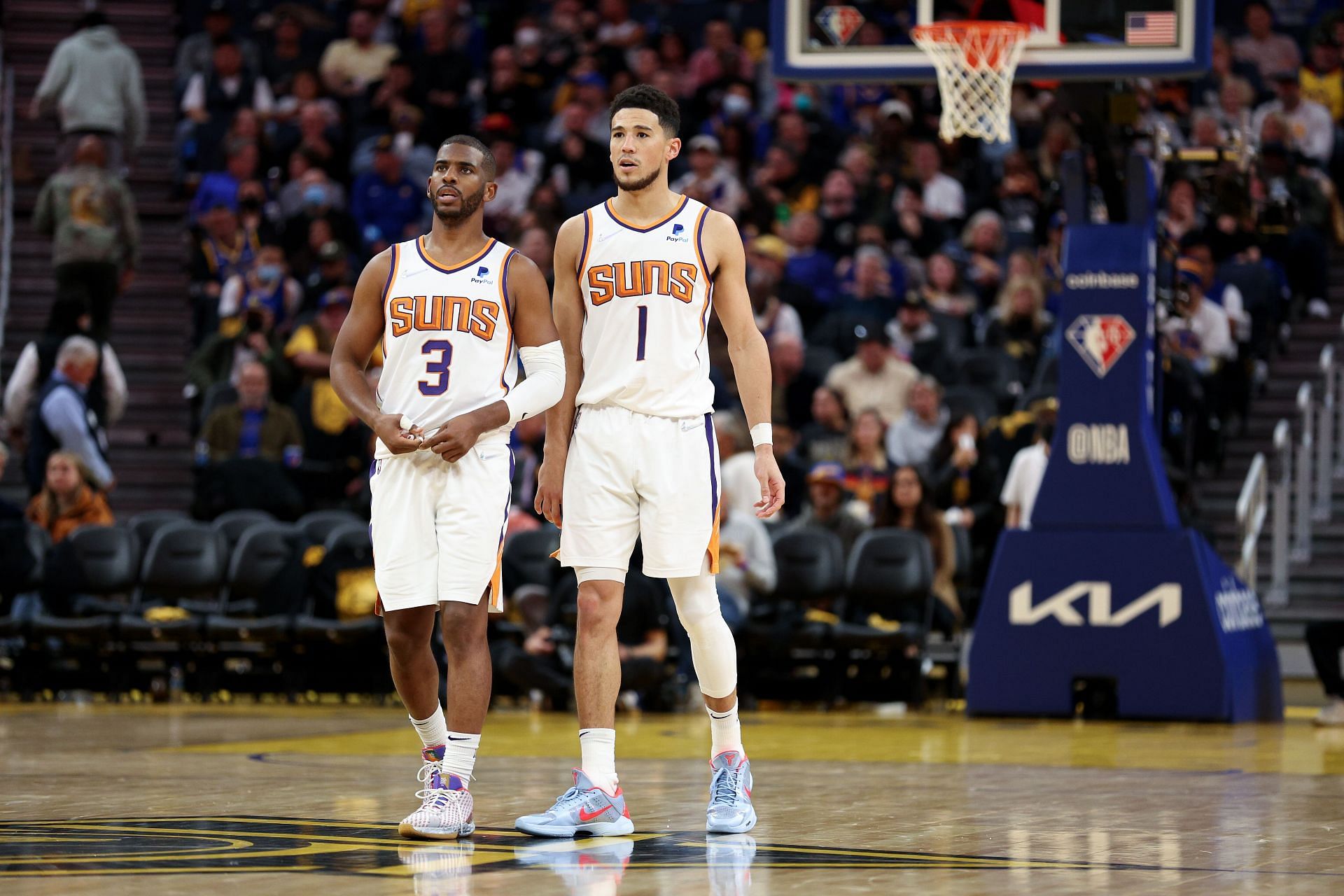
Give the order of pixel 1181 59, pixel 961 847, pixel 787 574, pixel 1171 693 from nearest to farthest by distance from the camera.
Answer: pixel 961 847 → pixel 1181 59 → pixel 1171 693 → pixel 787 574

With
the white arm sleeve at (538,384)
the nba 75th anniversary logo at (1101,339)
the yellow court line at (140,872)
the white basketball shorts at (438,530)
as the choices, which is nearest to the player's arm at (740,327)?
the white arm sleeve at (538,384)

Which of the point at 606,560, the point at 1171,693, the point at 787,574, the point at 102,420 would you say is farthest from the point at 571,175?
the point at 606,560

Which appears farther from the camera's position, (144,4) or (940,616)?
(144,4)

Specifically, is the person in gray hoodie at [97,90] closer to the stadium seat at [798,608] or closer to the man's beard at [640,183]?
the stadium seat at [798,608]

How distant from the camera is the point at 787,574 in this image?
14.0 meters

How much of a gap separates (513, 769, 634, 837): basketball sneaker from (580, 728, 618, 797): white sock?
2cm

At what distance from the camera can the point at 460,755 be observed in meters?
6.32

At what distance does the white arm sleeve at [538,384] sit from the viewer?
6516 mm

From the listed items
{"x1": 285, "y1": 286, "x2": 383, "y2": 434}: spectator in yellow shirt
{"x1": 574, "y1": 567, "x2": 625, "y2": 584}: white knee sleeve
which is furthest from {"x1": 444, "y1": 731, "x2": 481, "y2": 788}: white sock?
{"x1": 285, "y1": 286, "x2": 383, "y2": 434}: spectator in yellow shirt

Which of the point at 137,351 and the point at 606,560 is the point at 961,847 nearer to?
the point at 606,560

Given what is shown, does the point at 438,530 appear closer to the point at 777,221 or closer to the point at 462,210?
the point at 462,210

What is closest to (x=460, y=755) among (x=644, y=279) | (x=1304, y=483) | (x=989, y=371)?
(x=644, y=279)

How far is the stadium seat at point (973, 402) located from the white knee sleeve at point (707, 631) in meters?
9.08

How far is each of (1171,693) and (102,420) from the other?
901cm
